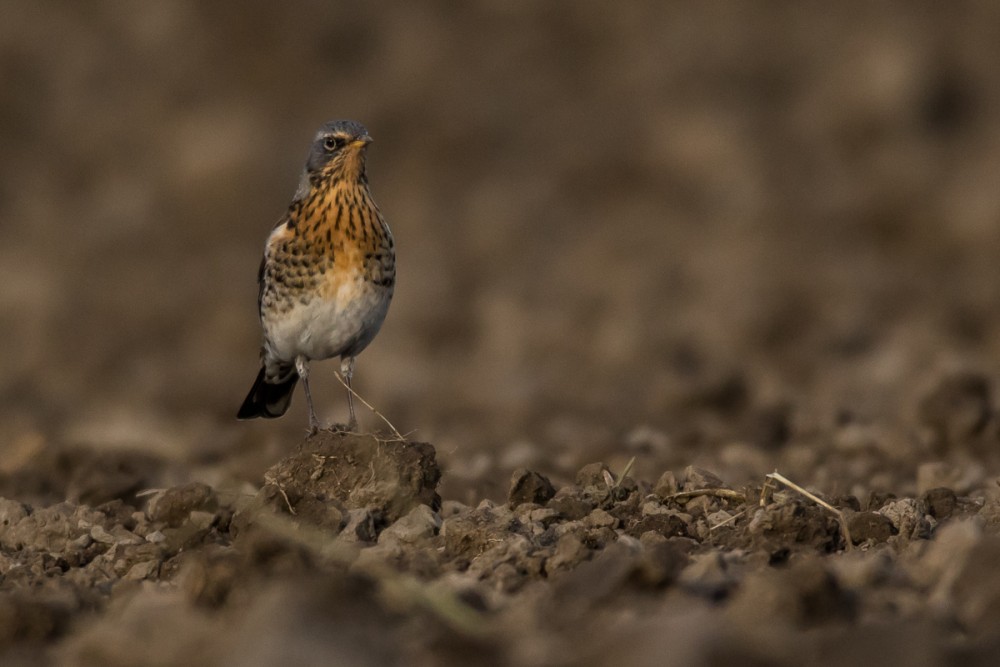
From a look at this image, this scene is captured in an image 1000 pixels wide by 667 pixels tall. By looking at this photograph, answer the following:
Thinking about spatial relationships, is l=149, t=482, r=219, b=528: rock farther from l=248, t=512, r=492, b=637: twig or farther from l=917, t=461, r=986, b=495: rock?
l=917, t=461, r=986, b=495: rock

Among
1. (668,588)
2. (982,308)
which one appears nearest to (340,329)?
(668,588)

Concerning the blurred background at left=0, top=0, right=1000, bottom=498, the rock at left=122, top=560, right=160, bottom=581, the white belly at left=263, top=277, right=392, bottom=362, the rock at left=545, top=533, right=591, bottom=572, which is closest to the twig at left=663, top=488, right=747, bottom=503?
the rock at left=545, top=533, right=591, bottom=572

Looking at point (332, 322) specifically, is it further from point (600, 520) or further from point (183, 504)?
point (600, 520)

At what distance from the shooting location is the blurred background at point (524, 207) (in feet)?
46.3

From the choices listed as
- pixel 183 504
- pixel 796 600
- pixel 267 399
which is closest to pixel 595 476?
pixel 183 504

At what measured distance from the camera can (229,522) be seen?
6832 mm

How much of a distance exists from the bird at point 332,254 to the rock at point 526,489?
5.79ft

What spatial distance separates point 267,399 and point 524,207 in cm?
987

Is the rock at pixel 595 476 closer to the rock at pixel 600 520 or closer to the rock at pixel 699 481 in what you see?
the rock at pixel 699 481

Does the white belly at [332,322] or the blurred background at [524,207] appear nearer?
the white belly at [332,322]

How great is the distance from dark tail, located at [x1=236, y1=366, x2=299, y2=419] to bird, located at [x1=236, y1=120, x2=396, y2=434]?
0.91 meters

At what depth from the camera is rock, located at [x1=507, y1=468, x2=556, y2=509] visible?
6910 mm

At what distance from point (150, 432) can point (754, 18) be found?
1203 centimetres

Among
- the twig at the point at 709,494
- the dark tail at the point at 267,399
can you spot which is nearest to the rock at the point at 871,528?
the twig at the point at 709,494
